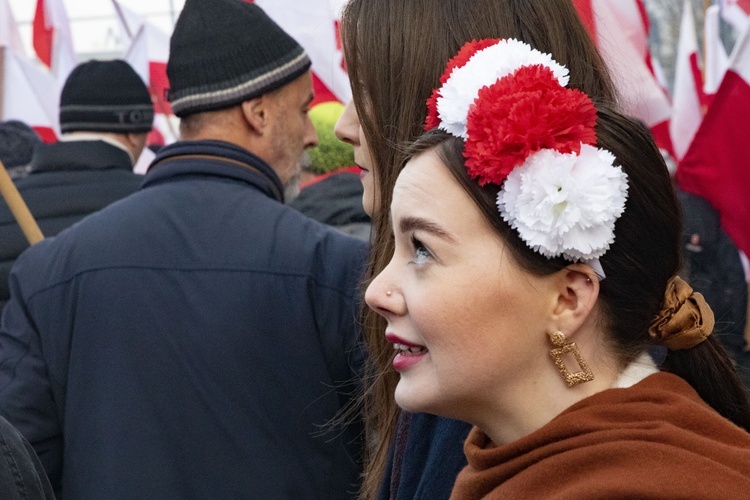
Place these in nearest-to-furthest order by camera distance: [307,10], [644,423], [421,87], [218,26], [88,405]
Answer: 1. [644,423]
2. [421,87]
3. [88,405]
4. [218,26]
5. [307,10]

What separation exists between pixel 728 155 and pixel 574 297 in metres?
3.20

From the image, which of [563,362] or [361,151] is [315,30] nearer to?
[361,151]

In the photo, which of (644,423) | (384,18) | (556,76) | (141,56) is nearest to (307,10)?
(141,56)

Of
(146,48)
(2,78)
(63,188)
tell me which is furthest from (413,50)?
(146,48)

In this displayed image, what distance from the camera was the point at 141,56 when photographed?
6.99 m

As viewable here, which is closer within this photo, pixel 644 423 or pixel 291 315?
pixel 644 423

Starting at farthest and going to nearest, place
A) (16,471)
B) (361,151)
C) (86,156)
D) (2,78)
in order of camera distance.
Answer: (2,78) < (86,156) < (361,151) < (16,471)

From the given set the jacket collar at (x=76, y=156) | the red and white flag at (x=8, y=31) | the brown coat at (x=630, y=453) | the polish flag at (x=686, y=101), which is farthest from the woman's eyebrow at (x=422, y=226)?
the red and white flag at (x=8, y=31)

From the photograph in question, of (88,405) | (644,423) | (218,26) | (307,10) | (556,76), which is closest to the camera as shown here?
(644,423)

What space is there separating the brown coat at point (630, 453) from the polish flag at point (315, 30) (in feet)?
11.2

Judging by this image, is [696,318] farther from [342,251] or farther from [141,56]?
[141,56]

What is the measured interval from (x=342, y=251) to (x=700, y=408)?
5.30ft

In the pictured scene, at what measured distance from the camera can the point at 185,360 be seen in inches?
112

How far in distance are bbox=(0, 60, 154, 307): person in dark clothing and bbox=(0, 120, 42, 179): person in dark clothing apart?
268mm
